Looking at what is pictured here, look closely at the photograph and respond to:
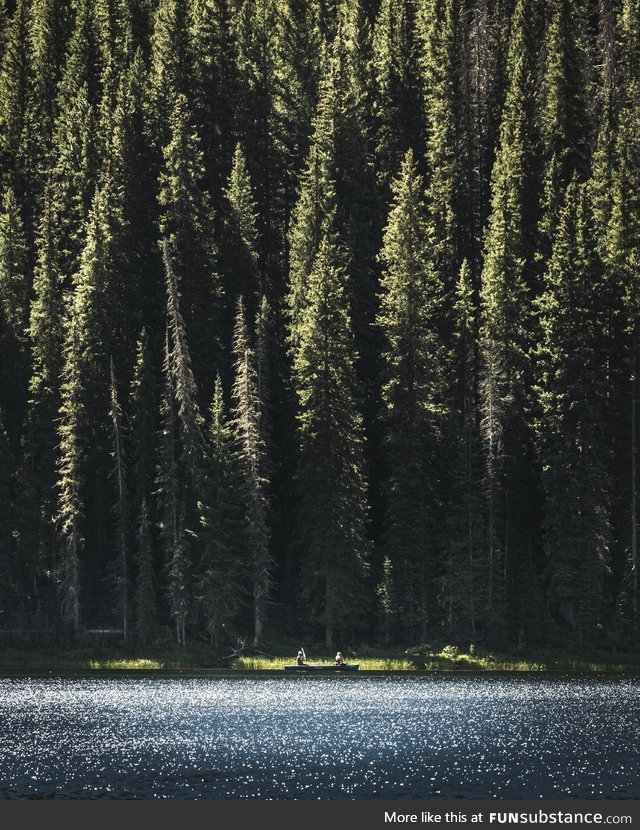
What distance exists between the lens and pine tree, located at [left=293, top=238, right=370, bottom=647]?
86.2 meters

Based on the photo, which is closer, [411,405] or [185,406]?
[185,406]

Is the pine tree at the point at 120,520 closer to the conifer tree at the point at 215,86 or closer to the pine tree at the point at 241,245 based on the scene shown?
the pine tree at the point at 241,245

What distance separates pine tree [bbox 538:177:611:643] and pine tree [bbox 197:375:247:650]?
18.7 metres

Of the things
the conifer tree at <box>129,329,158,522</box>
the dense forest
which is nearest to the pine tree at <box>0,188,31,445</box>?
the dense forest

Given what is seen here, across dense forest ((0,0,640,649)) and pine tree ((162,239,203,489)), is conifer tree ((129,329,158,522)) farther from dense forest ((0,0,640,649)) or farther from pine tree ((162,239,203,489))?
pine tree ((162,239,203,489))

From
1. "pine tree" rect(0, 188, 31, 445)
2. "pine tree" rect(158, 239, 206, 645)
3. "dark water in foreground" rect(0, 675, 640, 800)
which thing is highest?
"pine tree" rect(0, 188, 31, 445)

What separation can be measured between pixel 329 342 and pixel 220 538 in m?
13.8

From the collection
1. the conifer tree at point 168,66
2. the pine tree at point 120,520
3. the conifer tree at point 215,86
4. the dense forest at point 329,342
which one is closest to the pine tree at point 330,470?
the dense forest at point 329,342

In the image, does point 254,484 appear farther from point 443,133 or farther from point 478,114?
point 478,114

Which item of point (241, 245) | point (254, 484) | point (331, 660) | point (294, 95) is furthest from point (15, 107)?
point (331, 660)

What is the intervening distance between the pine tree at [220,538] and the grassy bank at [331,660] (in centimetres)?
271

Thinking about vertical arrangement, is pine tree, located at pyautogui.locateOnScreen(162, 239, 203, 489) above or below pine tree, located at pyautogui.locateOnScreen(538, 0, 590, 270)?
below

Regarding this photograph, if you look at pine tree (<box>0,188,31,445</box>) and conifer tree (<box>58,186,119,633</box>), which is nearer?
conifer tree (<box>58,186,119,633</box>)

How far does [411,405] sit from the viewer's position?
91.4 metres
